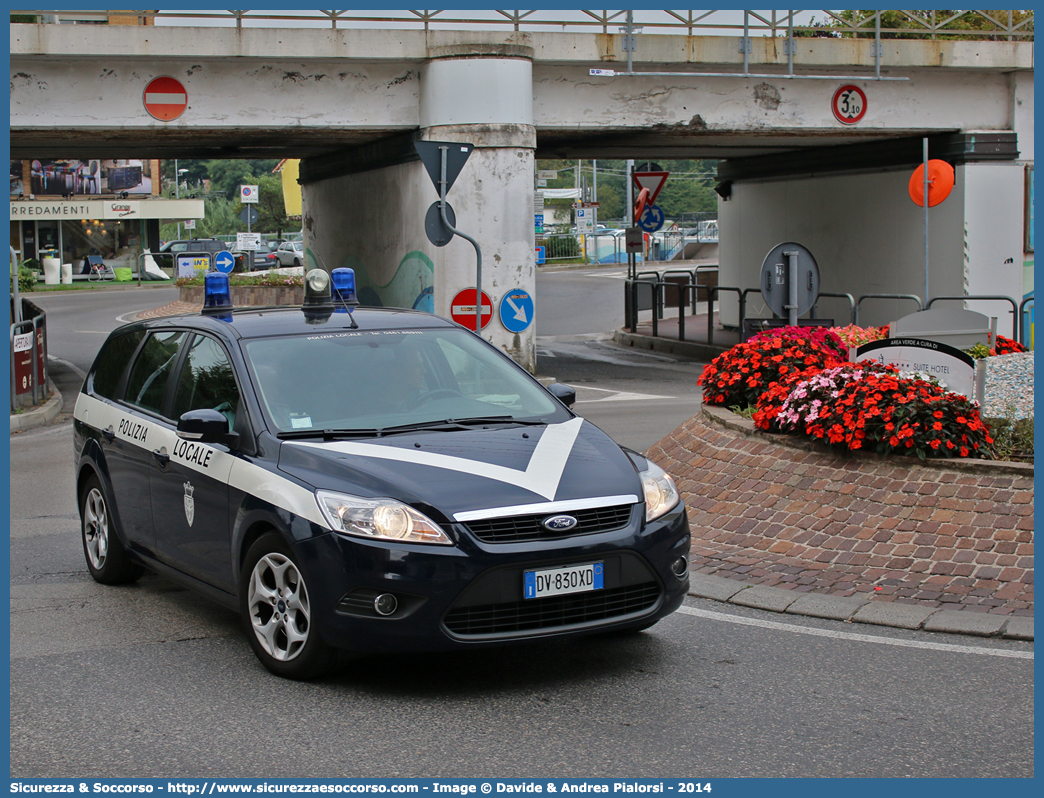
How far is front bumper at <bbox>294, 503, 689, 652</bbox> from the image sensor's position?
474 cm

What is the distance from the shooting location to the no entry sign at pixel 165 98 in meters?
17.3

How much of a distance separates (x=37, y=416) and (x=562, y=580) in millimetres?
11418

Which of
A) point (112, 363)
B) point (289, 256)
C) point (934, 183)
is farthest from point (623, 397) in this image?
point (289, 256)

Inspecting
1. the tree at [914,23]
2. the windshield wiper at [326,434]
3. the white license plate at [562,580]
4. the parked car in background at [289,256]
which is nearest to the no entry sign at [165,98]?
the tree at [914,23]

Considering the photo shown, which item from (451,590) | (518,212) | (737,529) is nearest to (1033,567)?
(737,529)

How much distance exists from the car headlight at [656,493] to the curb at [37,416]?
1063 cm

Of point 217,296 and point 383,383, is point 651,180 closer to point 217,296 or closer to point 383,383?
point 217,296

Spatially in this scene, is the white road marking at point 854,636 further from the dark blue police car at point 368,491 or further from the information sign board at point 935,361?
the information sign board at point 935,361

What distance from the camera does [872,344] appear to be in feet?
27.6

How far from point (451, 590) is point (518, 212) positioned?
544 inches

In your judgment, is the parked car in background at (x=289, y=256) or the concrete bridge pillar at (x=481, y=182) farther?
the parked car in background at (x=289, y=256)

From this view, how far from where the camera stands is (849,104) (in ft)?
66.1

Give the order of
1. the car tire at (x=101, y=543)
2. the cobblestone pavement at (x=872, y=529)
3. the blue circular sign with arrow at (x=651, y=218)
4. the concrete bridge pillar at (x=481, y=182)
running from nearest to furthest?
1. the cobblestone pavement at (x=872, y=529)
2. the car tire at (x=101, y=543)
3. the concrete bridge pillar at (x=481, y=182)
4. the blue circular sign with arrow at (x=651, y=218)

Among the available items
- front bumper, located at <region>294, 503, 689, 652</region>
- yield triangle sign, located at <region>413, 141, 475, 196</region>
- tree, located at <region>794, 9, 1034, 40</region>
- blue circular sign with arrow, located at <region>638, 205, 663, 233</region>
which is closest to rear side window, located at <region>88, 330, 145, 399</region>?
front bumper, located at <region>294, 503, 689, 652</region>
